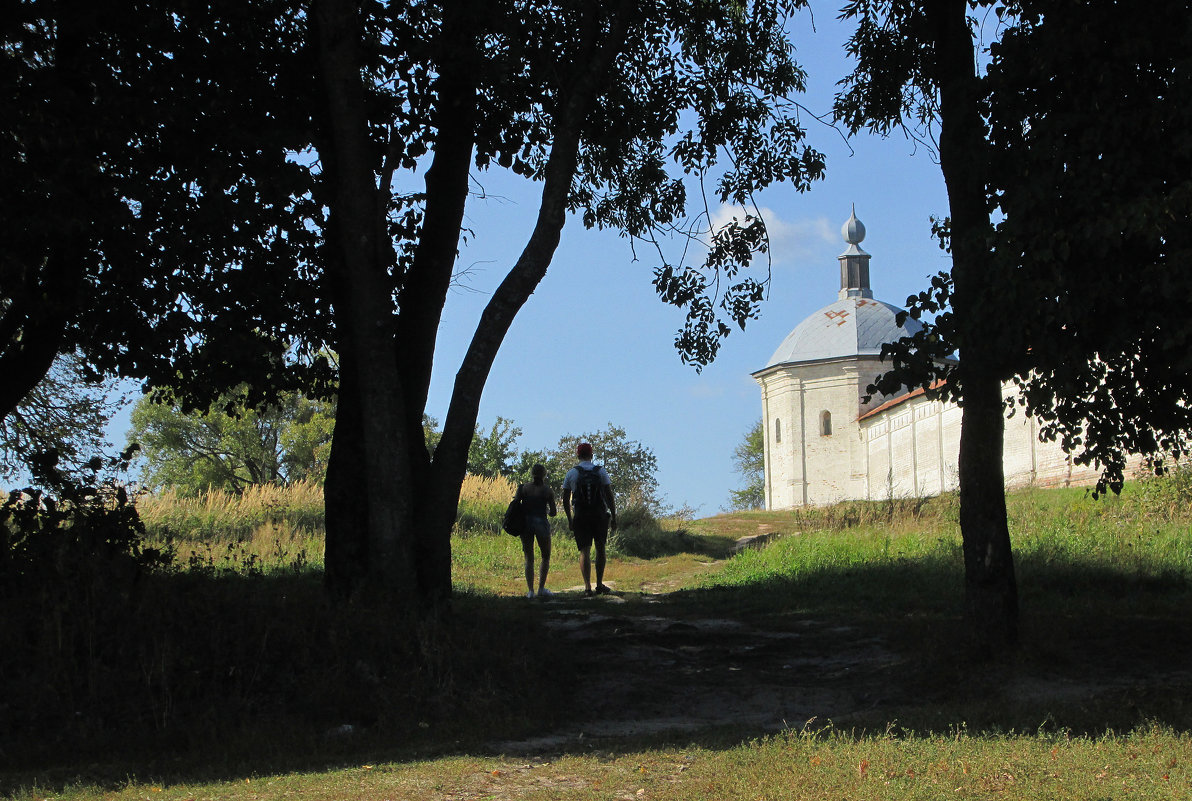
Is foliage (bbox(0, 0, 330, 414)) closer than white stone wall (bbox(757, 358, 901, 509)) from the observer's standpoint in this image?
Yes

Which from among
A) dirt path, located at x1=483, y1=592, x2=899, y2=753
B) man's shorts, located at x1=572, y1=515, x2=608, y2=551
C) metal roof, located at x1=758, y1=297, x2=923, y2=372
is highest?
metal roof, located at x1=758, y1=297, x2=923, y2=372

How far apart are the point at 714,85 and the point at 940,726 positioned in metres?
8.55

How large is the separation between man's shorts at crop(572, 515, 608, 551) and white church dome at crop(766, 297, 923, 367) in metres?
45.7

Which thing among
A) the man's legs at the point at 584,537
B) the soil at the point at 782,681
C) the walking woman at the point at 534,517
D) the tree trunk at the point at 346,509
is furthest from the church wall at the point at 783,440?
→ the tree trunk at the point at 346,509

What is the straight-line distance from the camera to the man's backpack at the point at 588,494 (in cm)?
1396

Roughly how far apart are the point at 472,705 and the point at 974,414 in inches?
185

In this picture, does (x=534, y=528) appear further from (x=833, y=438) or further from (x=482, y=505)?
(x=833, y=438)

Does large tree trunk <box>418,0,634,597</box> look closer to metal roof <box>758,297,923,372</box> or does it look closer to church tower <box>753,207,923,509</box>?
church tower <box>753,207,923,509</box>

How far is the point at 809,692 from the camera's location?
8.84 meters

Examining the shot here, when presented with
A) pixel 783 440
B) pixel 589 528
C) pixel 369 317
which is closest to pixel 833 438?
pixel 783 440

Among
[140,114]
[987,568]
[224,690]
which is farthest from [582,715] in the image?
[140,114]

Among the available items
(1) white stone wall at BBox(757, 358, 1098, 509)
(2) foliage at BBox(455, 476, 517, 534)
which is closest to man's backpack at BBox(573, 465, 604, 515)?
(2) foliage at BBox(455, 476, 517, 534)

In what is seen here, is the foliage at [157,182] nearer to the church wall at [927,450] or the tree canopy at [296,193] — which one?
the tree canopy at [296,193]

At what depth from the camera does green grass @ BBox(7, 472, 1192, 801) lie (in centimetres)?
551
